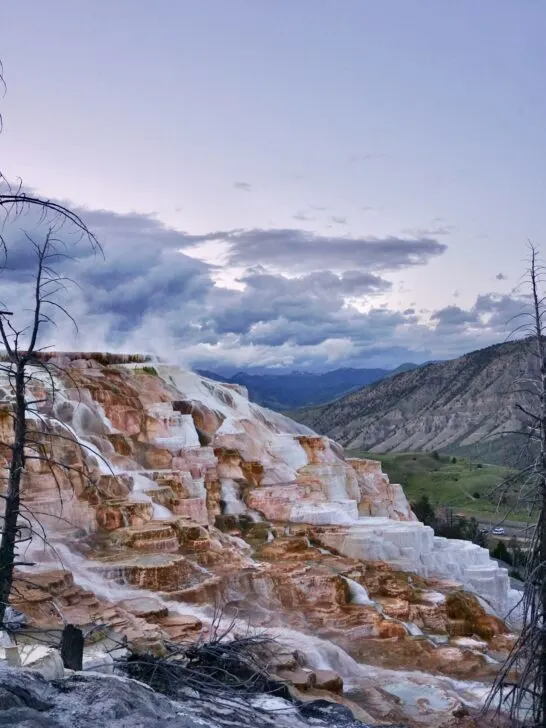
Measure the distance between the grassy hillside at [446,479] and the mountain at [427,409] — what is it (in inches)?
656

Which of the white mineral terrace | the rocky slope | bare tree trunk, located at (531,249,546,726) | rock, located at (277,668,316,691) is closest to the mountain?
the white mineral terrace

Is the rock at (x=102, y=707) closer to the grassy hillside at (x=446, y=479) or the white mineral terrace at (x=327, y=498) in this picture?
the white mineral terrace at (x=327, y=498)

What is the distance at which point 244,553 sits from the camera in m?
21.0

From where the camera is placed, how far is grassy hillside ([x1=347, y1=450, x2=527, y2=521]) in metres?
70.2

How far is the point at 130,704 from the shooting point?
5.43m

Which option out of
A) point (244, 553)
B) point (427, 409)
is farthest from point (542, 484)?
point (427, 409)

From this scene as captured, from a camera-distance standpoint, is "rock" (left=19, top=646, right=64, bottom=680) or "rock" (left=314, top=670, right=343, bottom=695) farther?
"rock" (left=314, top=670, right=343, bottom=695)

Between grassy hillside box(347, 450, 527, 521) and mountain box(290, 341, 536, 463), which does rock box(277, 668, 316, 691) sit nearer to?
grassy hillside box(347, 450, 527, 521)

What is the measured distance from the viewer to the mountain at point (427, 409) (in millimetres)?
120625

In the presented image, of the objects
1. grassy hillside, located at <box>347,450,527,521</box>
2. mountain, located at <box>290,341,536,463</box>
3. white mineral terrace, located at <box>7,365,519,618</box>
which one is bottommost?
grassy hillside, located at <box>347,450,527,521</box>

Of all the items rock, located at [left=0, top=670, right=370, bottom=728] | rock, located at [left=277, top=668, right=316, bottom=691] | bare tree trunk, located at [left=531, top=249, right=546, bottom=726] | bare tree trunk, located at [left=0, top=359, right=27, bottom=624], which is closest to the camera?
rock, located at [left=0, top=670, right=370, bottom=728]

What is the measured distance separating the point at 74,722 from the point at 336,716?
3844 millimetres

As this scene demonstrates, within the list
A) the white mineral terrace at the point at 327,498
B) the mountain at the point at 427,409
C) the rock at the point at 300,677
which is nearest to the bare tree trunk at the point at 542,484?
the rock at the point at 300,677

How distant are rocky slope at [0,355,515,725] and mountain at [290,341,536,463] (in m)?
83.9
